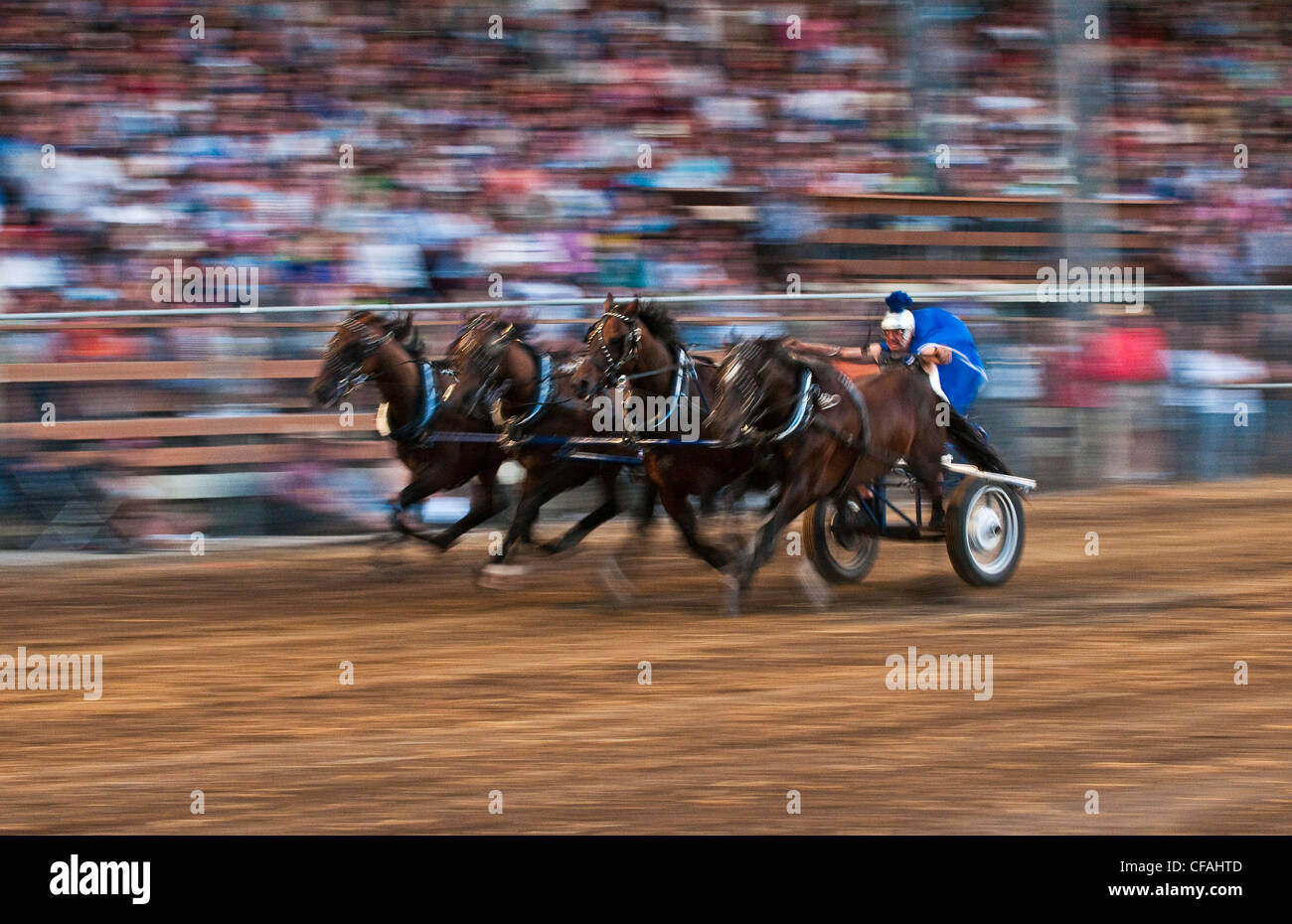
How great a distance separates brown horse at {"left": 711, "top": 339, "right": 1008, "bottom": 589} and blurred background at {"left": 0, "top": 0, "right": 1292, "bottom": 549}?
3.19m

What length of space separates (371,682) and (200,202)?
6.07 meters

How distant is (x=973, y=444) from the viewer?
9.52m

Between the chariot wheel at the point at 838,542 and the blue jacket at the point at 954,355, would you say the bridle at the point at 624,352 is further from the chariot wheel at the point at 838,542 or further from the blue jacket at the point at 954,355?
the blue jacket at the point at 954,355

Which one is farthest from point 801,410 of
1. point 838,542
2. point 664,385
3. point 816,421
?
point 838,542

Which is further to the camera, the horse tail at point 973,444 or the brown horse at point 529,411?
the brown horse at point 529,411

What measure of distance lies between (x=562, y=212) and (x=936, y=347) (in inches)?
197

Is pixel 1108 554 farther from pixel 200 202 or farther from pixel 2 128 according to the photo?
pixel 2 128

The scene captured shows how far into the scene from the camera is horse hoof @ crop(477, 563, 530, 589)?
1008cm

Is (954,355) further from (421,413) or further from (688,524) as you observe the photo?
(421,413)

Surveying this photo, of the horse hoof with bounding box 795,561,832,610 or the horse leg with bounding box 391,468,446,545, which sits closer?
the horse hoof with bounding box 795,561,832,610

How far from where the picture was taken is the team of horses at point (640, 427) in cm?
890

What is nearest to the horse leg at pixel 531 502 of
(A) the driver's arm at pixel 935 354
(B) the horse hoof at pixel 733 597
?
(B) the horse hoof at pixel 733 597

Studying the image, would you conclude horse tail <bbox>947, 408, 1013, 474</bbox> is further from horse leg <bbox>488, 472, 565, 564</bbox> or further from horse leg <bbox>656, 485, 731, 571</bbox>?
horse leg <bbox>488, 472, 565, 564</bbox>

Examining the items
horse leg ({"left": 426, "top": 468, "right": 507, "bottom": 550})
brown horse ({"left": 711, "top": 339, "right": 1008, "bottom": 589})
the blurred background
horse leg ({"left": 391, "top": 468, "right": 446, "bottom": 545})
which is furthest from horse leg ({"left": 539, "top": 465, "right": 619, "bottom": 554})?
the blurred background
